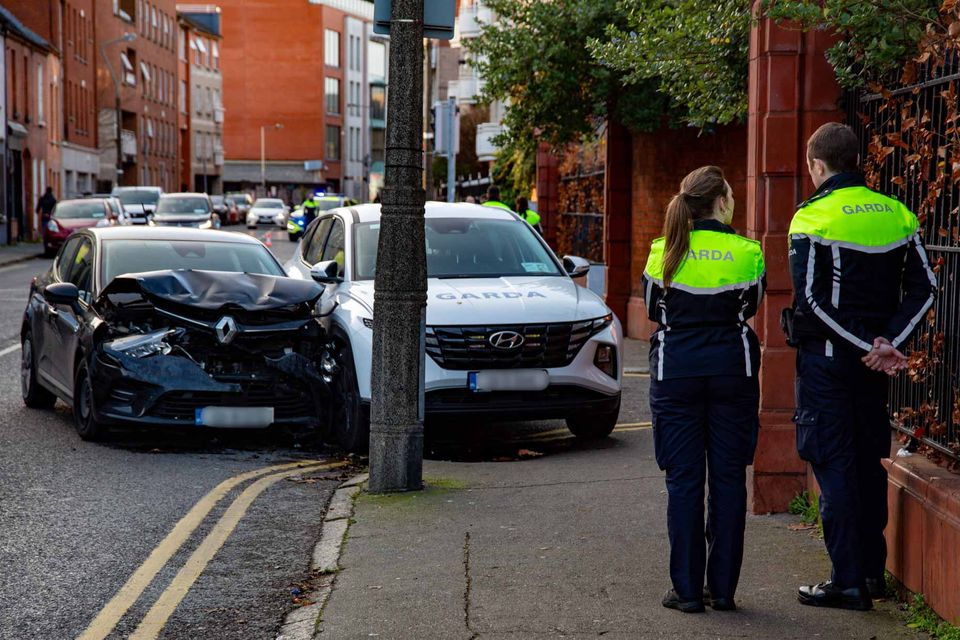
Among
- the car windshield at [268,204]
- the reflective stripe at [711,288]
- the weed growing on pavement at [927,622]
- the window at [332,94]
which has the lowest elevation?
the weed growing on pavement at [927,622]

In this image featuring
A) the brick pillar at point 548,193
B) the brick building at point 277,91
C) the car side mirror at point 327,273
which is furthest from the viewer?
the brick building at point 277,91

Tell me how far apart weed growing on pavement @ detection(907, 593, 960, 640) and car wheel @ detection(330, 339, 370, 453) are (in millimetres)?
5075

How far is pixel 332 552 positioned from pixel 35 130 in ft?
179

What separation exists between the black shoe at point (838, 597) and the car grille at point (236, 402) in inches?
211

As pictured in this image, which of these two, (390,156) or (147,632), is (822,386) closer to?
(147,632)

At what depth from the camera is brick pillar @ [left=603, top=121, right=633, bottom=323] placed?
818 inches

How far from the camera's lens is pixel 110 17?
256ft

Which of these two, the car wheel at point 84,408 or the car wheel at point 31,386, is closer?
the car wheel at point 84,408

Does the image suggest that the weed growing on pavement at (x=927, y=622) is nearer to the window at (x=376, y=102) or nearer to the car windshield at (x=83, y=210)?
the car windshield at (x=83, y=210)

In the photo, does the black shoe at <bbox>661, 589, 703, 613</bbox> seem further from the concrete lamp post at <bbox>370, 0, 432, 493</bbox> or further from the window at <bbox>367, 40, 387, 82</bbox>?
the window at <bbox>367, 40, 387, 82</bbox>

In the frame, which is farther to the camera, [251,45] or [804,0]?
[251,45]

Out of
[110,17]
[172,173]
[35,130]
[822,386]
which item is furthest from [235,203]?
[822,386]

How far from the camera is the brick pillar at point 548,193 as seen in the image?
26.4m

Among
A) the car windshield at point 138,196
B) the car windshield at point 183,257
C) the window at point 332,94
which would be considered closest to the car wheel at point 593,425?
the car windshield at point 183,257
